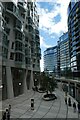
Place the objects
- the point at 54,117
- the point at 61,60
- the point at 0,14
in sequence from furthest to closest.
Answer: the point at 61,60 < the point at 0,14 < the point at 54,117

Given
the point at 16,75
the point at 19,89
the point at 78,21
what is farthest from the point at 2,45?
the point at 78,21

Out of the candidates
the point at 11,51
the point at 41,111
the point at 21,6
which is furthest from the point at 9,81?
the point at 21,6

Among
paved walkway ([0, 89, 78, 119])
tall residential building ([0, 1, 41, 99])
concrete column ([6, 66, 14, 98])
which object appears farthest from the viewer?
concrete column ([6, 66, 14, 98])

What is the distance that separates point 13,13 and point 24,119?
1141 inches

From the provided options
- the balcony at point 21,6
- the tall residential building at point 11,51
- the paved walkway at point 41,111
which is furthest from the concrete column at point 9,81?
the balcony at point 21,6

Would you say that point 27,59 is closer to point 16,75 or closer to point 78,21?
point 16,75

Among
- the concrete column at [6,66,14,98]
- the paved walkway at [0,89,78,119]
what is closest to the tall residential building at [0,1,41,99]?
the concrete column at [6,66,14,98]

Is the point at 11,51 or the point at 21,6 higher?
the point at 21,6

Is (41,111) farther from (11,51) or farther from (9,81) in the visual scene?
(11,51)

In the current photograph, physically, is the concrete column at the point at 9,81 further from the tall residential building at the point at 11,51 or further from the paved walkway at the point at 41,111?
the paved walkway at the point at 41,111

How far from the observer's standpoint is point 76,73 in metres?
62.2

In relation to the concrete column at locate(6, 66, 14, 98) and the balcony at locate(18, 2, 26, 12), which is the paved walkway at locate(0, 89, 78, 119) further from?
the balcony at locate(18, 2, 26, 12)

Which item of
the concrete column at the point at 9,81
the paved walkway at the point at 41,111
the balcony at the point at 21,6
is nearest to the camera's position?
the paved walkway at the point at 41,111

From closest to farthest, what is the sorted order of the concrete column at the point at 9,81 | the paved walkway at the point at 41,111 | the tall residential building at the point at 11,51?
the paved walkway at the point at 41,111
the tall residential building at the point at 11,51
the concrete column at the point at 9,81
